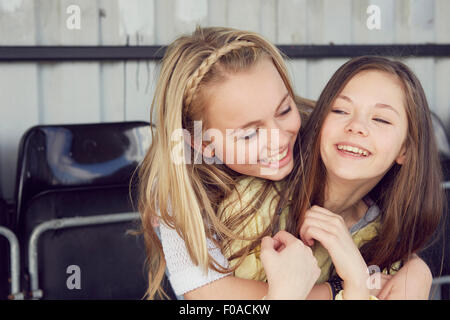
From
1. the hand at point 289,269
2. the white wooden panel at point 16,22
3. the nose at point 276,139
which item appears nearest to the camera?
the hand at point 289,269

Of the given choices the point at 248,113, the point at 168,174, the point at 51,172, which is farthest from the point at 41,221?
the point at 248,113

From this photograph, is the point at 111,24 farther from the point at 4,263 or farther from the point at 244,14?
the point at 4,263

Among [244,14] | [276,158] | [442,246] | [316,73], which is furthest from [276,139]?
[316,73]

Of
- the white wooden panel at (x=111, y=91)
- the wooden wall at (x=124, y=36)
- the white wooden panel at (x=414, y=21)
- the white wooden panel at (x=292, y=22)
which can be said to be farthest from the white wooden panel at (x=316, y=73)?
the white wooden panel at (x=111, y=91)

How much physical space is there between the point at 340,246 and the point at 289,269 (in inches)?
3.4

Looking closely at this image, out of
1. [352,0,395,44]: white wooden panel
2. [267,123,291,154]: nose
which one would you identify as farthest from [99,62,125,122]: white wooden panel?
[267,123,291,154]: nose

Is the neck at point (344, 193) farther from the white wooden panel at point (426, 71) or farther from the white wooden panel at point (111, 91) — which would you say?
the white wooden panel at point (426, 71)

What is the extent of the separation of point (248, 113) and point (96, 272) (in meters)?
1.03

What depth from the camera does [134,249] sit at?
69.3 inches

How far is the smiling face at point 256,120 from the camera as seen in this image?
87 cm

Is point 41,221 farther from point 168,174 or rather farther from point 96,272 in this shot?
point 168,174

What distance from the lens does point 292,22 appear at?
7.99ft

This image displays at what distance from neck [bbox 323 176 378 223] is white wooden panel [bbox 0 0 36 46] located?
5.08 ft

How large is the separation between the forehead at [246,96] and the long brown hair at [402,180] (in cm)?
9
